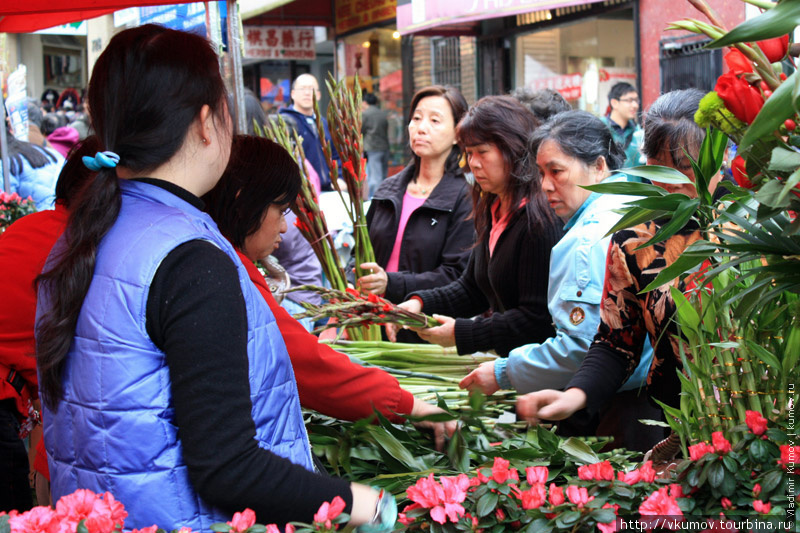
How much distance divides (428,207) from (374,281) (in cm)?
56

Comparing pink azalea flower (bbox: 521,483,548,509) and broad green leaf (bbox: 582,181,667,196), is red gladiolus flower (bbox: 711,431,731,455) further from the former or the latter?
broad green leaf (bbox: 582,181,667,196)

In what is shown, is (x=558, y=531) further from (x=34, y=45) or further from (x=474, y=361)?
(x=34, y=45)

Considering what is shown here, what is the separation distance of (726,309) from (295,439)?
0.74 metres

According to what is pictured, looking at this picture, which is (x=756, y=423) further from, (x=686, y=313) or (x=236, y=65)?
(x=236, y=65)

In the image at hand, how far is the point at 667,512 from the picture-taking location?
3.78 feet

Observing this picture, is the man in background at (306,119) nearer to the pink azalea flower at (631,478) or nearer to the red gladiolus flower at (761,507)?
the pink azalea flower at (631,478)

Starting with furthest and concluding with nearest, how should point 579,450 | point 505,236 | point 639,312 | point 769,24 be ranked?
point 505,236 → point 639,312 → point 579,450 → point 769,24

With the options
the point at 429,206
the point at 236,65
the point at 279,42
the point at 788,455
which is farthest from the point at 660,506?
the point at 279,42

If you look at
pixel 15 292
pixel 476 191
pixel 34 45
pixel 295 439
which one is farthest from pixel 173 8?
pixel 34 45

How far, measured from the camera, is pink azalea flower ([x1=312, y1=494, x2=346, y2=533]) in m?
1.14

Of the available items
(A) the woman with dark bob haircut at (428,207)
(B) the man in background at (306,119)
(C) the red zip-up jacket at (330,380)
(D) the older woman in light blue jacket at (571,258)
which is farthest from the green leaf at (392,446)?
(B) the man in background at (306,119)

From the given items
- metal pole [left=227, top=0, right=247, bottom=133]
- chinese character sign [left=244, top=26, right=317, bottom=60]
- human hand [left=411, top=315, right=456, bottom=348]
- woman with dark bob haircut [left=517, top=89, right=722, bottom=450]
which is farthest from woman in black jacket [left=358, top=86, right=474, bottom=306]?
chinese character sign [left=244, top=26, right=317, bottom=60]

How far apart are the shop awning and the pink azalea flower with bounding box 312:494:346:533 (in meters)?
6.67

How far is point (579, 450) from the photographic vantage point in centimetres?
165
